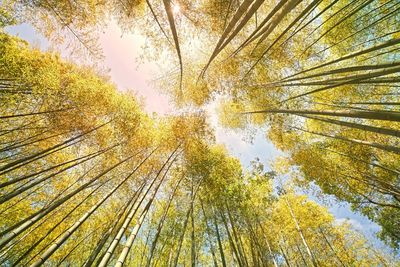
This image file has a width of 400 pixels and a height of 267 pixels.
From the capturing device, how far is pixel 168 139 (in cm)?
556

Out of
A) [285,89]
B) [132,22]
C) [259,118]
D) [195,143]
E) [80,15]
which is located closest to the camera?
[80,15]

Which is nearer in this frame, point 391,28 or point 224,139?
point 391,28

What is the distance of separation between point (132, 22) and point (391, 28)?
4.54 m

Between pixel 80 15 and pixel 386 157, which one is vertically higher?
pixel 80 15

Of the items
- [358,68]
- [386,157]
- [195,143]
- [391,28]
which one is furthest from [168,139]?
[386,157]

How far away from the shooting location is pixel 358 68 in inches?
74.9

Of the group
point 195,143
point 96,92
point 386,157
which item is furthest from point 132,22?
point 386,157

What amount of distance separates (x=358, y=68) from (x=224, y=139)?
19.7ft

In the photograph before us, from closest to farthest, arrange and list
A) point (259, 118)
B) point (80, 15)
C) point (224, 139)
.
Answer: point (80, 15) → point (259, 118) → point (224, 139)

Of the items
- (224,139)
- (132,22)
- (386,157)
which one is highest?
(132,22)

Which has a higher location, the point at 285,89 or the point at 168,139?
the point at 285,89

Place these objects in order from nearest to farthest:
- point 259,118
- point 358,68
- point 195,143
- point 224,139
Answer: point 358,68 < point 195,143 < point 259,118 < point 224,139

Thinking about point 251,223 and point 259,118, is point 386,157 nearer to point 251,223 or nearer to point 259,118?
point 259,118

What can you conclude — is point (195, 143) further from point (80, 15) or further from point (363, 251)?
point (363, 251)
